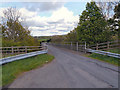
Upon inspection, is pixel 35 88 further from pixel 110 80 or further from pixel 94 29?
pixel 94 29

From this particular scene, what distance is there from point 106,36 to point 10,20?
17828 mm

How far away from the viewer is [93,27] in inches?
553

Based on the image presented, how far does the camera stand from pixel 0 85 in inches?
182

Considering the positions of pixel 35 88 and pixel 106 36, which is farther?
pixel 106 36

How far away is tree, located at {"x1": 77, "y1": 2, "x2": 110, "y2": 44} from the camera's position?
14243 millimetres

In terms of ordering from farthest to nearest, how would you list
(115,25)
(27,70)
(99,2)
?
1. (99,2)
2. (115,25)
3. (27,70)

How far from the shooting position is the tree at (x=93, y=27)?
46.7 feet

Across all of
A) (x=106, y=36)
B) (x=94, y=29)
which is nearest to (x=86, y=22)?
(x=94, y=29)

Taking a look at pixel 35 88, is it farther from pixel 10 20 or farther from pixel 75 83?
pixel 10 20

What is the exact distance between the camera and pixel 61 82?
15.5 ft

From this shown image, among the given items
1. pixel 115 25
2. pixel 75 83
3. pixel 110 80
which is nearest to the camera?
pixel 75 83

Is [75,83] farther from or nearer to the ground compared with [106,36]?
nearer to the ground

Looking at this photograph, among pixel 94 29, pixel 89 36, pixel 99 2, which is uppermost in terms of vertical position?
pixel 99 2

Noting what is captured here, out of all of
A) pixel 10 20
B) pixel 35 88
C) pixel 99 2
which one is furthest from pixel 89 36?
pixel 10 20
